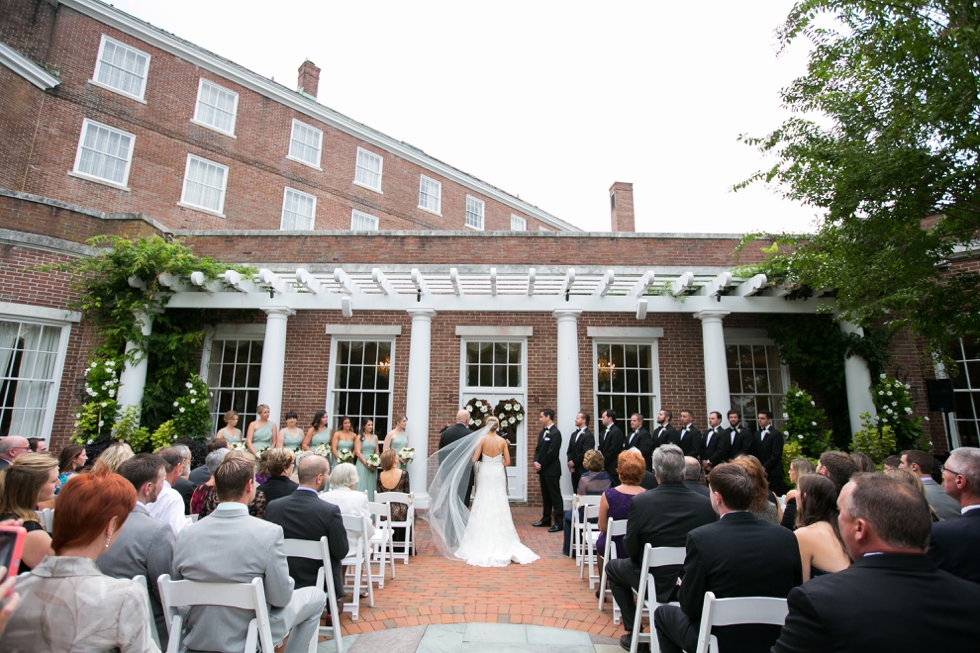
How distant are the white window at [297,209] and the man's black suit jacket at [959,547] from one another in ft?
Answer: 64.3

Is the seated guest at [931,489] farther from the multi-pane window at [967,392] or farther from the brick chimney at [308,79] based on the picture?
the brick chimney at [308,79]

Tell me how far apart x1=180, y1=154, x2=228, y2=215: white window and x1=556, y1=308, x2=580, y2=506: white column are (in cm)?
1387

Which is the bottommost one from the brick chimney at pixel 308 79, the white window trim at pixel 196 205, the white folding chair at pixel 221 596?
the white folding chair at pixel 221 596

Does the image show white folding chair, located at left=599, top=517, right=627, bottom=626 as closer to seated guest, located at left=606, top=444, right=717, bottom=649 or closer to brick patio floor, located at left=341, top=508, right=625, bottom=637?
brick patio floor, located at left=341, top=508, right=625, bottom=637

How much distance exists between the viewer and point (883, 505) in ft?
5.73

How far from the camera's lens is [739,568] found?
2697 mm

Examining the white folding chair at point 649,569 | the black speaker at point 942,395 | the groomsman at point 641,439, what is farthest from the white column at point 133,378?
the black speaker at point 942,395

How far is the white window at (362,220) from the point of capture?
20.9 m

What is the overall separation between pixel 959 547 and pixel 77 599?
12.5ft

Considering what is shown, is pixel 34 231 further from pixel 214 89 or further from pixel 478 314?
pixel 214 89

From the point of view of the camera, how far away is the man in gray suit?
2754 mm

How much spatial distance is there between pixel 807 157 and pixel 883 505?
17.9 ft

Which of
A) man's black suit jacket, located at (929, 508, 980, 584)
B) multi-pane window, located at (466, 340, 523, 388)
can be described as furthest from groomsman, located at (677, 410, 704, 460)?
man's black suit jacket, located at (929, 508, 980, 584)

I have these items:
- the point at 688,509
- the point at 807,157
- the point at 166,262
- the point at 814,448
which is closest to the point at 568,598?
the point at 688,509
